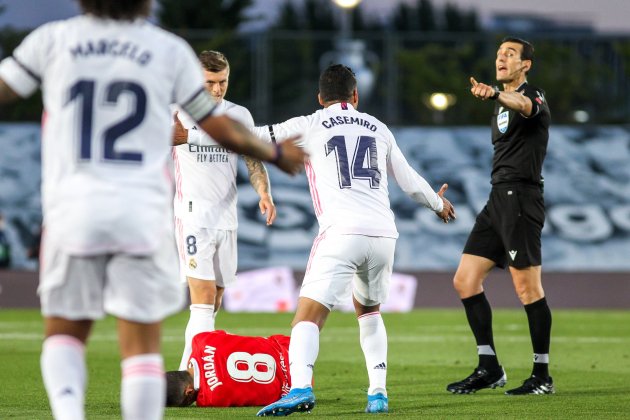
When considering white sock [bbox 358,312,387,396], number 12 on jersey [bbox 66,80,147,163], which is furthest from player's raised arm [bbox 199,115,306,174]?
white sock [bbox 358,312,387,396]

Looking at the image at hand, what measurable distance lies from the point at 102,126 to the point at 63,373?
103 centimetres

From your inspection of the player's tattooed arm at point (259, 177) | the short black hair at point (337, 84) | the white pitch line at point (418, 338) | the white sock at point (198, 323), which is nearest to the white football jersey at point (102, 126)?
the short black hair at point (337, 84)

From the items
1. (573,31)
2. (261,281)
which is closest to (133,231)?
(261,281)

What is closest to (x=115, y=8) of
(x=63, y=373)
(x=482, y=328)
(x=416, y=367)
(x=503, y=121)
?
(x=63, y=373)

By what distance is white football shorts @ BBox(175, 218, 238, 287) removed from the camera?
8.84 meters

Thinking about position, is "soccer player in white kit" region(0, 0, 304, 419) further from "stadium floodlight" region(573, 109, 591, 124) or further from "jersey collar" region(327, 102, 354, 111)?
"stadium floodlight" region(573, 109, 591, 124)

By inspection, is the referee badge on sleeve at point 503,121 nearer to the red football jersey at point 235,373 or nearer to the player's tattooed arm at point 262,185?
the player's tattooed arm at point 262,185

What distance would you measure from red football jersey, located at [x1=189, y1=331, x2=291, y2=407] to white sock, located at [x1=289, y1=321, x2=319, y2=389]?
0.85m

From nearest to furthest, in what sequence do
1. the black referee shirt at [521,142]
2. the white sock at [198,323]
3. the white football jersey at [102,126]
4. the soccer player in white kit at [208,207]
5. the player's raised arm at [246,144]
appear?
the white football jersey at [102,126] → the player's raised arm at [246,144] → the white sock at [198,323] → the soccer player in white kit at [208,207] → the black referee shirt at [521,142]

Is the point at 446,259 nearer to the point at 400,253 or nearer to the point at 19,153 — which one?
the point at 400,253

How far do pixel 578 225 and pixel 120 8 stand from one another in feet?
84.8

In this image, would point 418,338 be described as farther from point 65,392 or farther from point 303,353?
point 65,392

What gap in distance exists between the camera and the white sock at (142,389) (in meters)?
4.75

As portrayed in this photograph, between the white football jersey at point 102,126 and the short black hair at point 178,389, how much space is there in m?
3.36
